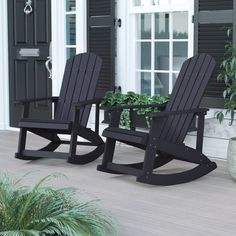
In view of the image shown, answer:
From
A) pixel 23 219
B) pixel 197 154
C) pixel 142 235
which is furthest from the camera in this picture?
pixel 197 154

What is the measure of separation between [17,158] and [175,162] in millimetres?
1390

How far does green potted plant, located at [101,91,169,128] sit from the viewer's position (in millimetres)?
5582

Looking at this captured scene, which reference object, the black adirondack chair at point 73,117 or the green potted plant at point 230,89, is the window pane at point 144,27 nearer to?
the black adirondack chair at point 73,117

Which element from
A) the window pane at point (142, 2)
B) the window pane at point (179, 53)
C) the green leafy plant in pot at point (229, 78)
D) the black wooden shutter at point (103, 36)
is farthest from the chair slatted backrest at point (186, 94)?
the black wooden shutter at point (103, 36)

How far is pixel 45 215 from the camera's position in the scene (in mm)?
3090

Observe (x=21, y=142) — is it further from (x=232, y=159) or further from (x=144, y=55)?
(x=232, y=159)

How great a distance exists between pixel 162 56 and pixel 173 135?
1.29 metres

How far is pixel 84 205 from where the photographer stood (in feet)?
10.6

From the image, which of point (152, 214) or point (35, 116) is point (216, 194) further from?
point (35, 116)

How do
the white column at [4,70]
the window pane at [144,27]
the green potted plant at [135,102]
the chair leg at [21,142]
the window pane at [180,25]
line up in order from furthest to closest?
the white column at [4,70], the window pane at [144,27], the window pane at [180,25], the green potted plant at [135,102], the chair leg at [21,142]

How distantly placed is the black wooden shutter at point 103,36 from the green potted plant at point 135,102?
0.31 m

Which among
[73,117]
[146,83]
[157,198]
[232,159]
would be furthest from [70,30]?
[157,198]

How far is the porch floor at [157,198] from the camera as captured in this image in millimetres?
3531

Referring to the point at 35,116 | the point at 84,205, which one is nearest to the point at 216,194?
the point at 84,205
